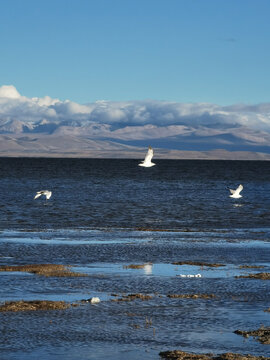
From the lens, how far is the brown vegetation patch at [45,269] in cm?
2528

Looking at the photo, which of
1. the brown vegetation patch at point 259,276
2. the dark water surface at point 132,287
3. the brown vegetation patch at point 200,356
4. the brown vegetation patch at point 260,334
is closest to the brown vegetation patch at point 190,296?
the dark water surface at point 132,287

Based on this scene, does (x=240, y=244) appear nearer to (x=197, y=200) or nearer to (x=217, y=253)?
(x=217, y=253)

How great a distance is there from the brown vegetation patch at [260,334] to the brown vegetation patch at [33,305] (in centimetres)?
487

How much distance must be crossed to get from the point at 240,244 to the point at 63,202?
3657cm

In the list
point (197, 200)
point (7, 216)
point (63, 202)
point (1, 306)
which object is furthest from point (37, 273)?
point (197, 200)

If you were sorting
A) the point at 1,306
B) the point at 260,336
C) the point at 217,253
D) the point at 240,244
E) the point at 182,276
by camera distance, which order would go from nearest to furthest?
the point at 260,336
the point at 1,306
the point at 182,276
the point at 217,253
the point at 240,244

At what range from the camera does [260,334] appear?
55.8ft

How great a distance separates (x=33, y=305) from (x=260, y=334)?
5.98m

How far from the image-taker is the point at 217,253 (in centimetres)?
3266

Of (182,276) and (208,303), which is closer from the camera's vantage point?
(208,303)

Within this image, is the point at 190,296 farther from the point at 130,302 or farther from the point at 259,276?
the point at 259,276

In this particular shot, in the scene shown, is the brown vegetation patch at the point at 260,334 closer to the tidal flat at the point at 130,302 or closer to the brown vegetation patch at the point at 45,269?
the tidal flat at the point at 130,302

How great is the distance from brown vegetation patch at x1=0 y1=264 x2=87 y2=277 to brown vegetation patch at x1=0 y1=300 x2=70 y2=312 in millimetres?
5064

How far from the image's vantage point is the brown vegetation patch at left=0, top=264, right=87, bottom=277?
2528 cm
